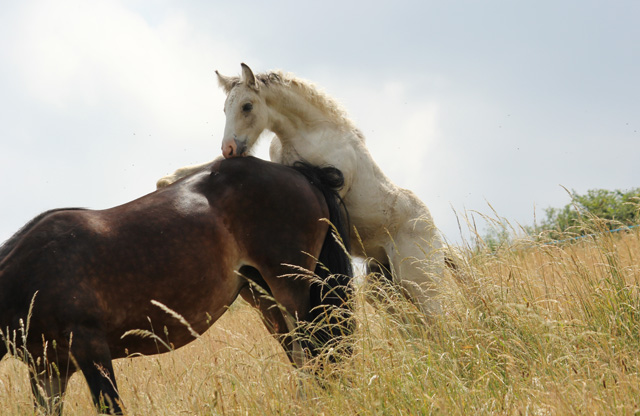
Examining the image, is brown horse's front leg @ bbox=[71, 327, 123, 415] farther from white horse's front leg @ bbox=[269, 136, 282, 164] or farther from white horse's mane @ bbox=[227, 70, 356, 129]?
white horse's mane @ bbox=[227, 70, 356, 129]

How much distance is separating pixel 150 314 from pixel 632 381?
114 inches

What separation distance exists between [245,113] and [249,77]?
302 millimetres

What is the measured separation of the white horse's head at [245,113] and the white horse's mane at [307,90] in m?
0.11

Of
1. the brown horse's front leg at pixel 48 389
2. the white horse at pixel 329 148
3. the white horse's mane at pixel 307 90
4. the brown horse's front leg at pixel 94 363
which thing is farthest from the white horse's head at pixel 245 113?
the brown horse's front leg at pixel 48 389

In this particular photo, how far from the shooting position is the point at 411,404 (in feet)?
9.62

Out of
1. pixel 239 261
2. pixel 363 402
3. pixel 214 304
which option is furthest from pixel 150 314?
pixel 363 402

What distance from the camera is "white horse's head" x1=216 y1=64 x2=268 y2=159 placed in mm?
5285

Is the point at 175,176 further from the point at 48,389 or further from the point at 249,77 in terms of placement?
the point at 48,389

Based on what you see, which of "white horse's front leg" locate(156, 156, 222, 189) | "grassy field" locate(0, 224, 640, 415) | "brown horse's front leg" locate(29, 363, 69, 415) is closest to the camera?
"grassy field" locate(0, 224, 640, 415)

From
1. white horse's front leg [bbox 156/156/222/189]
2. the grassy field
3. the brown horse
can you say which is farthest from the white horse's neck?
the grassy field

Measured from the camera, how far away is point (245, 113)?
5.33 meters

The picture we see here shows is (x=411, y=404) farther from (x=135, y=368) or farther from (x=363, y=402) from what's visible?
(x=135, y=368)

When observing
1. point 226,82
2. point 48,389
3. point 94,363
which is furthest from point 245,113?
point 48,389

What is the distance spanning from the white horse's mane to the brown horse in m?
0.65
